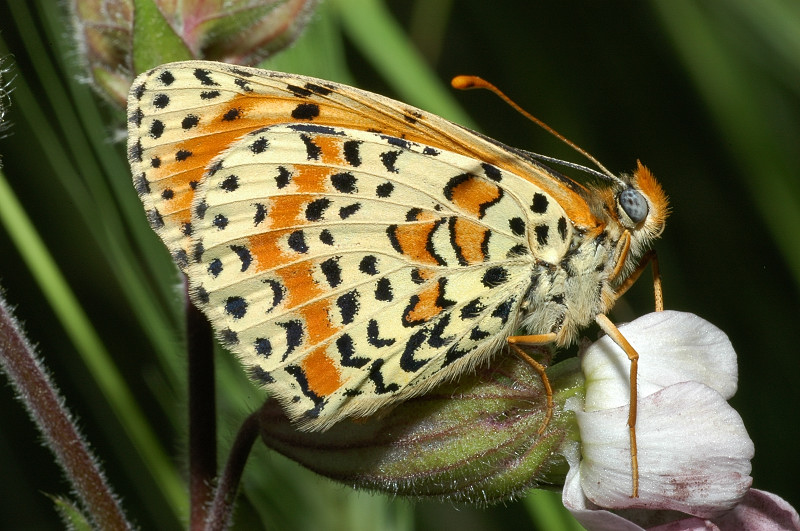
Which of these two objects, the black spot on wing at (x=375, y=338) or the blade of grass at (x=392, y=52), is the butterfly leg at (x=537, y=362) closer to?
the black spot on wing at (x=375, y=338)

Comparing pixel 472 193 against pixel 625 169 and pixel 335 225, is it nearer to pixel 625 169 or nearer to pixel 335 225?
pixel 335 225

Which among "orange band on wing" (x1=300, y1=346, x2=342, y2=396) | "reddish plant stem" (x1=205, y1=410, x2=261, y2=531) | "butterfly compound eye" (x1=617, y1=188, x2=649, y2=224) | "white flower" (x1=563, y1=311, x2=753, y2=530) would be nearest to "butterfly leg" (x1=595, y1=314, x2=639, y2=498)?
"white flower" (x1=563, y1=311, x2=753, y2=530)

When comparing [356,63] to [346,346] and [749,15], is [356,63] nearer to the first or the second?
[749,15]

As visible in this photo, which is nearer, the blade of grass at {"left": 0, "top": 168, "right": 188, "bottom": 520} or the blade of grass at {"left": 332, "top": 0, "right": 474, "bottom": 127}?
the blade of grass at {"left": 0, "top": 168, "right": 188, "bottom": 520}

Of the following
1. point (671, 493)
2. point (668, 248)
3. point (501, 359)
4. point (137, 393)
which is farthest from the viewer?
point (137, 393)

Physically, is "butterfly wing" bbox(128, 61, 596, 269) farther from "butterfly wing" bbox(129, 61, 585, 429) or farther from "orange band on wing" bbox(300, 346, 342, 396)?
"orange band on wing" bbox(300, 346, 342, 396)

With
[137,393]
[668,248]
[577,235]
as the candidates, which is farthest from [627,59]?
[137,393]

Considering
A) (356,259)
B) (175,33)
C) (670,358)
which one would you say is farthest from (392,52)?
(670,358)

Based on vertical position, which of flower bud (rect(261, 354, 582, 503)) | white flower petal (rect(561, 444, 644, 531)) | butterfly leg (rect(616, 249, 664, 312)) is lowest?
white flower petal (rect(561, 444, 644, 531))
